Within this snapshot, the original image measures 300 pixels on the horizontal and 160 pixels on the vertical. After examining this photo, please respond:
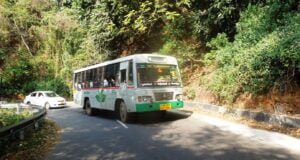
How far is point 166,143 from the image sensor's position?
9281mm

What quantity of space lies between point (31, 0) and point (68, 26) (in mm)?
9736

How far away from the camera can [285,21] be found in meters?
13.4

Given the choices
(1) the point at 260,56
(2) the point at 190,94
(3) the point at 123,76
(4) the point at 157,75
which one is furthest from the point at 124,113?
(2) the point at 190,94

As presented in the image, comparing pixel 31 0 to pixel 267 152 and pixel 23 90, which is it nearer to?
pixel 23 90

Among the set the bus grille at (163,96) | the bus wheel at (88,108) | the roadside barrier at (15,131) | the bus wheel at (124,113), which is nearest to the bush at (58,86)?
the bus wheel at (88,108)

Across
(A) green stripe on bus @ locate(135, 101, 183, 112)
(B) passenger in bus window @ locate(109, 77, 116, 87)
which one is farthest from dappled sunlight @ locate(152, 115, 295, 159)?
(B) passenger in bus window @ locate(109, 77, 116, 87)

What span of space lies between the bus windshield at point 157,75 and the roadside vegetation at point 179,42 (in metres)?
2.38

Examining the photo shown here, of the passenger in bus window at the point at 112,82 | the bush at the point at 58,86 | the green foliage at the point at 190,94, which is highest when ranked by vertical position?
the bush at the point at 58,86

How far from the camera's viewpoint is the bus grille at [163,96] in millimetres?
A: 13398

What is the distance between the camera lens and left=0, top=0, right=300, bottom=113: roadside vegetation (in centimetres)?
1269

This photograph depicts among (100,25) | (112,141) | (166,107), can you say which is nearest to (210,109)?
(166,107)

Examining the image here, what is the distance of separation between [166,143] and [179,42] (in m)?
14.0

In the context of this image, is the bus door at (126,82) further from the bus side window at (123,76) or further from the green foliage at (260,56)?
the green foliage at (260,56)

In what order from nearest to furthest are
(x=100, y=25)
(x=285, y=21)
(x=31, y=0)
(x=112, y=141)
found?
(x=112, y=141), (x=285, y=21), (x=100, y=25), (x=31, y=0)
